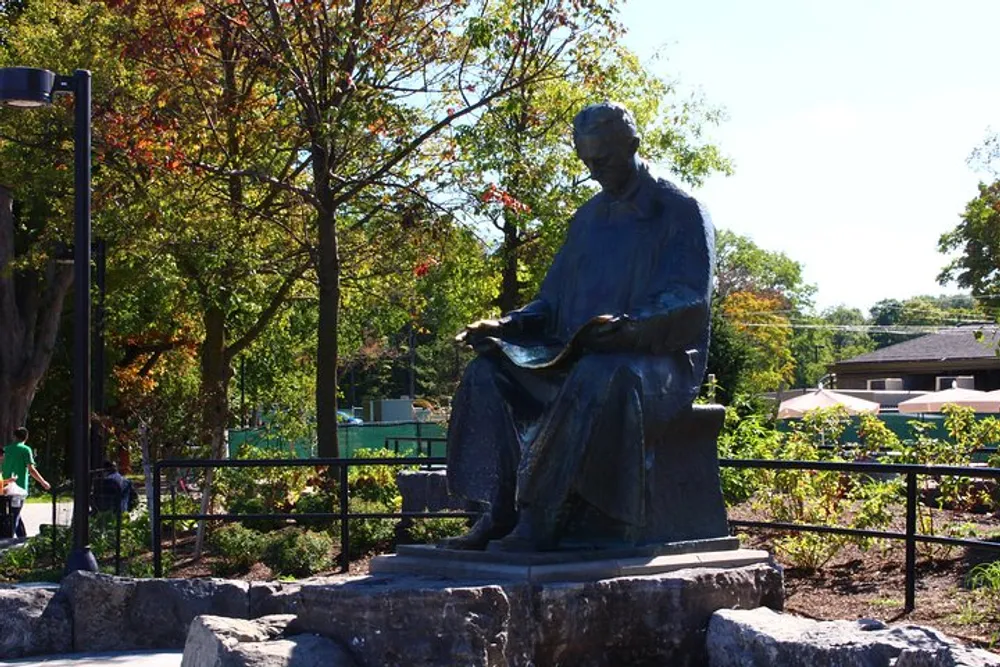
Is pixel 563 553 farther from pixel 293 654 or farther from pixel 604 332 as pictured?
pixel 293 654

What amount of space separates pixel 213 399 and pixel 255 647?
11.4 meters

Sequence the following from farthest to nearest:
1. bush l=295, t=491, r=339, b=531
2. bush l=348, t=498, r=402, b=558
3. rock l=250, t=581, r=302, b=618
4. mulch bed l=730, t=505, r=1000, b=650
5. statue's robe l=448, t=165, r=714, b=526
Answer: bush l=295, t=491, r=339, b=531
bush l=348, t=498, r=402, b=558
rock l=250, t=581, r=302, b=618
mulch bed l=730, t=505, r=1000, b=650
statue's robe l=448, t=165, r=714, b=526

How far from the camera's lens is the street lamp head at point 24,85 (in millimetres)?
11266

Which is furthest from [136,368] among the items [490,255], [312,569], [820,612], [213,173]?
[820,612]

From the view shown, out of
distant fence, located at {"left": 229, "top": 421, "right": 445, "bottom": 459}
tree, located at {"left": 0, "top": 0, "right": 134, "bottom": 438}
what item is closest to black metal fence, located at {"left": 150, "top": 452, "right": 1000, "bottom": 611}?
tree, located at {"left": 0, "top": 0, "right": 134, "bottom": 438}

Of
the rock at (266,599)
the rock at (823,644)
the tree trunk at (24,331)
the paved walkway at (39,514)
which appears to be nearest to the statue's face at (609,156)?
the rock at (823,644)

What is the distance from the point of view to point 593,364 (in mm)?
6355

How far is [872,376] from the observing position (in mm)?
70000

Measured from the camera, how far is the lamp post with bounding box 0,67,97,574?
420 inches

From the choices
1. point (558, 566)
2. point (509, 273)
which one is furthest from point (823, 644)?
point (509, 273)

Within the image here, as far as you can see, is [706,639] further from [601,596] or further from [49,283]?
[49,283]

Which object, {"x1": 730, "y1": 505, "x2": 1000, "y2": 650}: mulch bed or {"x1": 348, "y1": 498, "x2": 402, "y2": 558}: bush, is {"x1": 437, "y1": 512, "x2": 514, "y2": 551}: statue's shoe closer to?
{"x1": 730, "y1": 505, "x2": 1000, "y2": 650}: mulch bed

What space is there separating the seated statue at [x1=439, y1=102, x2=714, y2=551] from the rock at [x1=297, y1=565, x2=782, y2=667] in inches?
15.6

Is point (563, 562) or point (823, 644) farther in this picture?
point (563, 562)
